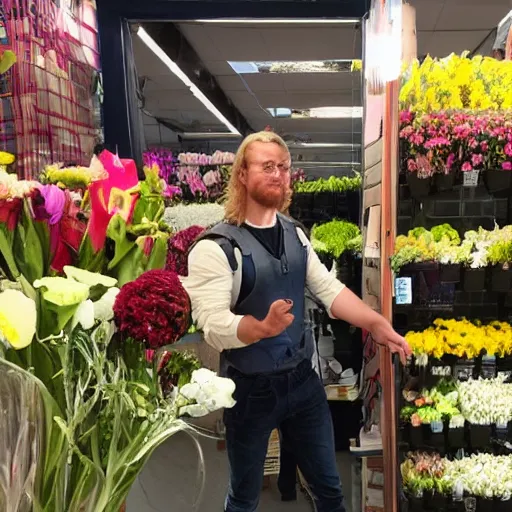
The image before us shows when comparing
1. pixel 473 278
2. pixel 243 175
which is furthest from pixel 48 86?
pixel 473 278

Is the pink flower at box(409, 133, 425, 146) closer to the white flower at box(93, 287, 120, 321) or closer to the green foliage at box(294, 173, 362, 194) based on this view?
the green foliage at box(294, 173, 362, 194)

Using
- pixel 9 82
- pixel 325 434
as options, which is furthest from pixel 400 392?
pixel 9 82

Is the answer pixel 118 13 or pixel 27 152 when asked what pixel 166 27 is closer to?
pixel 118 13

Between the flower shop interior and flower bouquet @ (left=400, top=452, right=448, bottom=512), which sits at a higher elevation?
the flower shop interior

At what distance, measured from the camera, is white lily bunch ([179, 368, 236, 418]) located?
0.87 meters

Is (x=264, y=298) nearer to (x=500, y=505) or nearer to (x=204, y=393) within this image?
(x=204, y=393)

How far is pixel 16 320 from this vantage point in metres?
0.79

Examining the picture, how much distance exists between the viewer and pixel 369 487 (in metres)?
2.42

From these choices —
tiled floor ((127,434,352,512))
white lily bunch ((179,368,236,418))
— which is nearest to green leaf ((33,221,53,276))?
white lily bunch ((179,368,236,418))

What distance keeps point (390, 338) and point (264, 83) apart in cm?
163

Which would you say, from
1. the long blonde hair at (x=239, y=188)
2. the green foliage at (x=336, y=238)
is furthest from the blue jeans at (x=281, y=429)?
the green foliage at (x=336, y=238)

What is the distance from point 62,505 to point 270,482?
2170 millimetres

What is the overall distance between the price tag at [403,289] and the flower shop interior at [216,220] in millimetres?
12

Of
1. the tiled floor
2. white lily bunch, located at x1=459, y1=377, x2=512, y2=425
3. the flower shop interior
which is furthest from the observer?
the tiled floor
